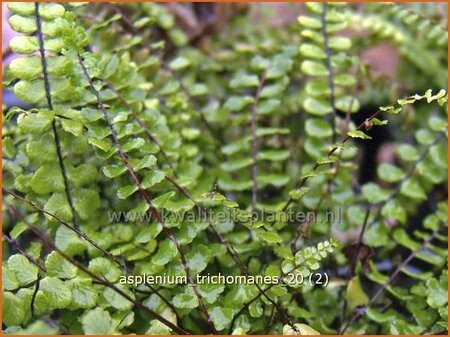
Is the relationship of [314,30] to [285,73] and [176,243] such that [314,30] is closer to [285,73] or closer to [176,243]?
[285,73]

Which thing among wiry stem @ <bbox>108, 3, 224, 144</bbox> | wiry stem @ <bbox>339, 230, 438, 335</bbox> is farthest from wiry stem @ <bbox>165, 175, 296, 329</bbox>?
wiry stem @ <bbox>108, 3, 224, 144</bbox>

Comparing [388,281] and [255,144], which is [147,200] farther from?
[388,281]

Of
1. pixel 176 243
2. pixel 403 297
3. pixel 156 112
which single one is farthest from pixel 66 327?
pixel 403 297

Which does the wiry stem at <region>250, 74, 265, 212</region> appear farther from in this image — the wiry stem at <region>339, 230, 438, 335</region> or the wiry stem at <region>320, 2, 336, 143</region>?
the wiry stem at <region>339, 230, 438, 335</region>

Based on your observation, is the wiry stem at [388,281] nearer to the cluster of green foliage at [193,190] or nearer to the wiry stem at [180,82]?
the cluster of green foliage at [193,190]

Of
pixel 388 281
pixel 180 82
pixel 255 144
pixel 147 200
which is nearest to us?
pixel 147 200

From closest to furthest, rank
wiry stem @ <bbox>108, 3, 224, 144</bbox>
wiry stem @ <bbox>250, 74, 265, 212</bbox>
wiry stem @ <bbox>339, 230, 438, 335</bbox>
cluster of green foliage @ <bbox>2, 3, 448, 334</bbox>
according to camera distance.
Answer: cluster of green foliage @ <bbox>2, 3, 448, 334</bbox>, wiry stem @ <bbox>339, 230, 438, 335</bbox>, wiry stem @ <bbox>250, 74, 265, 212</bbox>, wiry stem @ <bbox>108, 3, 224, 144</bbox>

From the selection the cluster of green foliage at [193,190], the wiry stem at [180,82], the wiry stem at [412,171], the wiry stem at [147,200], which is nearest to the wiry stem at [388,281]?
the cluster of green foliage at [193,190]

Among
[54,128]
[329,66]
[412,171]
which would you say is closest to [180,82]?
[329,66]
